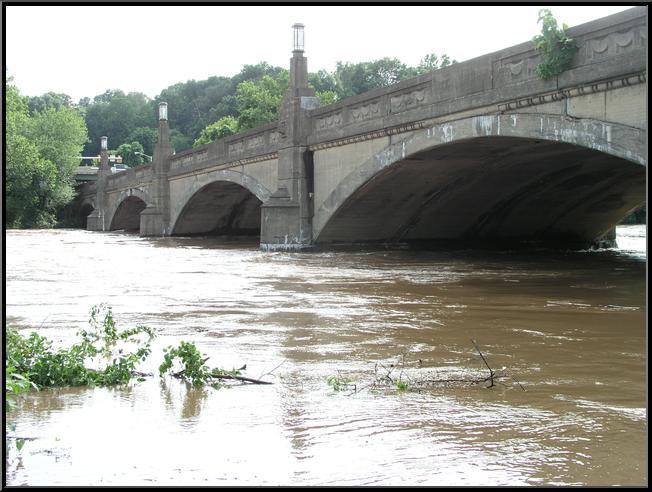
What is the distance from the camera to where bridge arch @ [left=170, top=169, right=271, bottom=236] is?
32719mm

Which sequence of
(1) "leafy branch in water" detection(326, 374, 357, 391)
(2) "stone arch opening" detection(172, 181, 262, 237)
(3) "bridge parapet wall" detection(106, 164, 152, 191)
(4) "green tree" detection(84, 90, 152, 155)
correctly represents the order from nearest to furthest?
(1) "leafy branch in water" detection(326, 374, 357, 391)
(2) "stone arch opening" detection(172, 181, 262, 237)
(3) "bridge parapet wall" detection(106, 164, 152, 191)
(4) "green tree" detection(84, 90, 152, 155)

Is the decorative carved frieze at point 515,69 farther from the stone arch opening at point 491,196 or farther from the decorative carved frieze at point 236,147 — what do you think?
the decorative carved frieze at point 236,147

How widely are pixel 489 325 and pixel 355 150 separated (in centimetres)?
1195

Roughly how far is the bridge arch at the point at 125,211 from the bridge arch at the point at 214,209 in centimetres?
1033

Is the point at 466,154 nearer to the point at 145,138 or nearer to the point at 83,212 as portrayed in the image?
the point at 83,212

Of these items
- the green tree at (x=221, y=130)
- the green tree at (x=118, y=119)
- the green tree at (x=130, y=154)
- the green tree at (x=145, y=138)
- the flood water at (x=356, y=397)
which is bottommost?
the flood water at (x=356, y=397)

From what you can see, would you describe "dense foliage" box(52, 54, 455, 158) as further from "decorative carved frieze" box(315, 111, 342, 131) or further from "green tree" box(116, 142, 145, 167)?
"decorative carved frieze" box(315, 111, 342, 131)

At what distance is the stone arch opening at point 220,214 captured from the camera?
1330 inches

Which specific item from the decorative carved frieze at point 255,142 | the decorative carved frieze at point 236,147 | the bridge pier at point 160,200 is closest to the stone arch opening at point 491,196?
the decorative carved frieze at point 255,142

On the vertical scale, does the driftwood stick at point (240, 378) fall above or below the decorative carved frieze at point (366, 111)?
below

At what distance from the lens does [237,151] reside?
2756 centimetres

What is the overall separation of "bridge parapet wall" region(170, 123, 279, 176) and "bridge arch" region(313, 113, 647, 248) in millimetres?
4039

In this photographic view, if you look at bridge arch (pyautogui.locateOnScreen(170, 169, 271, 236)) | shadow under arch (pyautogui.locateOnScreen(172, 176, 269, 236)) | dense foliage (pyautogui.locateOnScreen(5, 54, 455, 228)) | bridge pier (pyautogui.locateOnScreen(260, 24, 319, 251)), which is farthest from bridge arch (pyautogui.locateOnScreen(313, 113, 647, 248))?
dense foliage (pyautogui.locateOnScreen(5, 54, 455, 228))

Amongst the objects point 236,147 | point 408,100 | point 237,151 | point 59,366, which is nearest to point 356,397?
point 59,366
